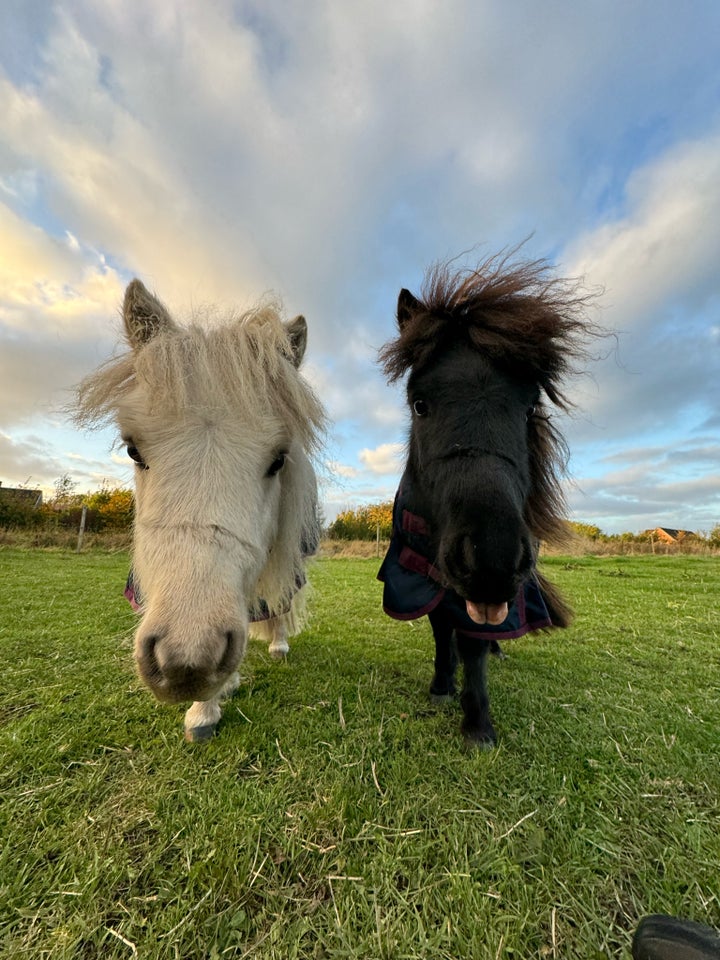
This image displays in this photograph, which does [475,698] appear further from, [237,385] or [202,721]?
[237,385]

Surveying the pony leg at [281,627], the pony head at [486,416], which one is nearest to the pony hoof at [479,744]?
the pony head at [486,416]

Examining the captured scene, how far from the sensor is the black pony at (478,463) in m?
1.70

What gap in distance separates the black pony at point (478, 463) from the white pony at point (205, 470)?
2.27 ft

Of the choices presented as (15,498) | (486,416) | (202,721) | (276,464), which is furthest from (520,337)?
(15,498)

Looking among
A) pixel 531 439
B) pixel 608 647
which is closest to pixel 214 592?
pixel 531 439

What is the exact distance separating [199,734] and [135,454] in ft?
5.29

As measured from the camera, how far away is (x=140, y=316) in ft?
7.05

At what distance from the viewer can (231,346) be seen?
75.9 inches

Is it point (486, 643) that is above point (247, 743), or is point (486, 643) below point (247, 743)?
above

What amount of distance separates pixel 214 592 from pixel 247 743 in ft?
4.40

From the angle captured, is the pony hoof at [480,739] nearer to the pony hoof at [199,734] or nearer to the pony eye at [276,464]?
the pony hoof at [199,734]

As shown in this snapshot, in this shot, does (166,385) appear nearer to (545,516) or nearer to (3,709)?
(545,516)

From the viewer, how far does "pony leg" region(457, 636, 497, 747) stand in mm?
2178

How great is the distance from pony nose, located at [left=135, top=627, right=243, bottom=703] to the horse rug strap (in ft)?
4.35
